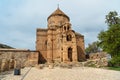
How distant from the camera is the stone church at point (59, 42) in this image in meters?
34.8

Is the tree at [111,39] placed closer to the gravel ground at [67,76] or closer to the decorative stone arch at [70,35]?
the decorative stone arch at [70,35]

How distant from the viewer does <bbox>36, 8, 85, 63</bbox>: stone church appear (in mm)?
34750

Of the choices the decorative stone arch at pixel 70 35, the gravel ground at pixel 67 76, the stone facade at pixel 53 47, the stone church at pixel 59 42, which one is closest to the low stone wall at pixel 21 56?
the stone facade at pixel 53 47

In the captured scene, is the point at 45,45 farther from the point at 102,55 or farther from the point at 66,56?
the point at 102,55

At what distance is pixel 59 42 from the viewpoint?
35969mm

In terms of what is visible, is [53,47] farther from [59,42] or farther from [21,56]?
[21,56]

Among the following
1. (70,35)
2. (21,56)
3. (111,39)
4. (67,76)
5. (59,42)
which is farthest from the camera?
(70,35)

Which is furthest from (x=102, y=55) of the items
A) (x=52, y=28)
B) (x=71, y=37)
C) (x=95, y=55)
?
(x=52, y=28)

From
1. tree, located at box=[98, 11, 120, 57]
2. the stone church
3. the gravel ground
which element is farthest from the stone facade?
the gravel ground

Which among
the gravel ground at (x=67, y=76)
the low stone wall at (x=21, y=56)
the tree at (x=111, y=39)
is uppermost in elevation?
the tree at (x=111, y=39)

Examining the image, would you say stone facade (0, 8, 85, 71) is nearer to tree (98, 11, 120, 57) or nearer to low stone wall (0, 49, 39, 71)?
low stone wall (0, 49, 39, 71)

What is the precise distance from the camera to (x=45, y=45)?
1554 inches

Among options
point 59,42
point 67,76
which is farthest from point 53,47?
point 67,76

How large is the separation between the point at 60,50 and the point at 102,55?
12007 millimetres
